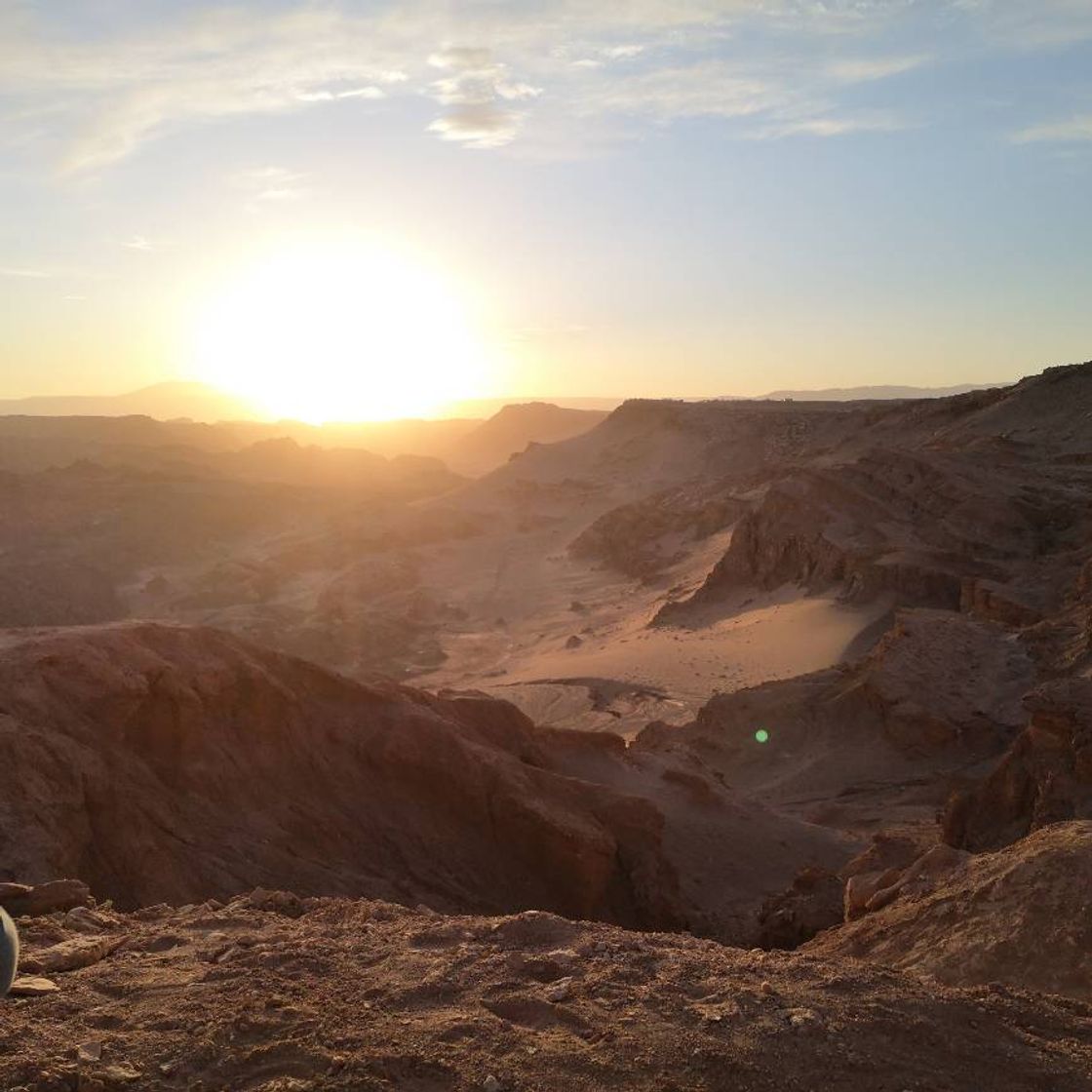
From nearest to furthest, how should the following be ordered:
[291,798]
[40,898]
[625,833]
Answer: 1. [40,898]
2. [291,798]
3. [625,833]

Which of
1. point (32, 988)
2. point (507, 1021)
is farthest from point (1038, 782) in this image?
point (32, 988)

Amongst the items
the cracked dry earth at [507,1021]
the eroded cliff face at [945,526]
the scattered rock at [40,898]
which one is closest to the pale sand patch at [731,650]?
the eroded cliff face at [945,526]

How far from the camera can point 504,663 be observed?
1017 inches

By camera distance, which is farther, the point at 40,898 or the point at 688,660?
the point at 688,660

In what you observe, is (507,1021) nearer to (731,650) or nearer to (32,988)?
(32,988)

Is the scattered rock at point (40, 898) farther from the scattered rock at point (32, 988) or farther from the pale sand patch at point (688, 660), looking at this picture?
the pale sand patch at point (688, 660)

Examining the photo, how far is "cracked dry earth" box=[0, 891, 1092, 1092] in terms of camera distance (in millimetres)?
3439

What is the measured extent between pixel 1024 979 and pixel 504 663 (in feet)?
70.1

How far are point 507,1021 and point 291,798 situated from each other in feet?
16.4

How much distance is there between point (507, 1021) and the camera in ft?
12.7

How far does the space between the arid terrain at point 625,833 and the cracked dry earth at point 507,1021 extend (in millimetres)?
16

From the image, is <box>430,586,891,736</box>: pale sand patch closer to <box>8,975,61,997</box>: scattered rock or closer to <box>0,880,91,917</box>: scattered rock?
<box>0,880,91,917</box>: scattered rock

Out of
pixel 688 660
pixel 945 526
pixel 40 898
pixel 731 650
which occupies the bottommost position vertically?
pixel 688 660

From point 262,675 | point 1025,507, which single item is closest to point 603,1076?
point 262,675
